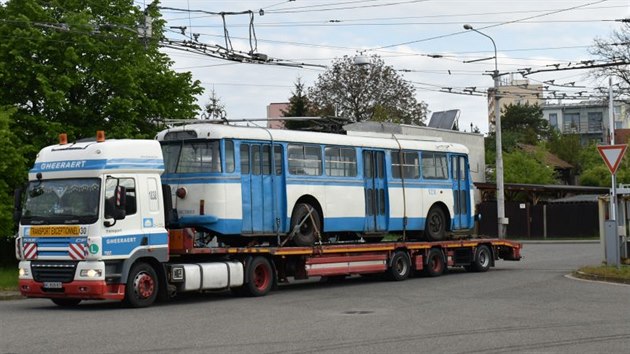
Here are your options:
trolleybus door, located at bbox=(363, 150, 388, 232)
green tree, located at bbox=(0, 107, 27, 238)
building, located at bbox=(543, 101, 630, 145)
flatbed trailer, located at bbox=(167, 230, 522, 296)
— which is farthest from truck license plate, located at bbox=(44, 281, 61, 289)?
building, located at bbox=(543, 101, 630, 145)

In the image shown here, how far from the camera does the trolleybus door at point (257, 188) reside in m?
22.0

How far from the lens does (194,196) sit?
2131 centimetres

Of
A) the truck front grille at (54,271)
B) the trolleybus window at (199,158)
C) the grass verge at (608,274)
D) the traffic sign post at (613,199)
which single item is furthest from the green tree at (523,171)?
the truck front grille at (54,271)

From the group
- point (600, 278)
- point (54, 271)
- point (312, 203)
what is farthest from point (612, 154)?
point (54, 271)

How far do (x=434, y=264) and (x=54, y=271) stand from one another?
12580 mm

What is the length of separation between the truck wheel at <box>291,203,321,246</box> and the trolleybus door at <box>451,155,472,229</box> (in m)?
6.76

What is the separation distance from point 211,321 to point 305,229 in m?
7.51

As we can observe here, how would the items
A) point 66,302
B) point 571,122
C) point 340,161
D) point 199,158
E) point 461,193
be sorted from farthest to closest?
point 571,122, point 461,193, point 340,161, point 199,158, point 66,302

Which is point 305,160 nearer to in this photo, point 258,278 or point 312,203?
point 312,203

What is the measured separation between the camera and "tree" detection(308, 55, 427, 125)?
7256cm

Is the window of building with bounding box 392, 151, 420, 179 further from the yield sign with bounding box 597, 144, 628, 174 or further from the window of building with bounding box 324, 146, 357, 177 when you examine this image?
the yield sign with bounding box 597, 144, 628, 174

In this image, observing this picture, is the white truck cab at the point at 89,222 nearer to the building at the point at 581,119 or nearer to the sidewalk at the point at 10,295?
the sidewalk at the point at 10,295

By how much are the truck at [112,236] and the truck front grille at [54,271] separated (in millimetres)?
18

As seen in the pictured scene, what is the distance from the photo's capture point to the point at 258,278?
22.5 m
